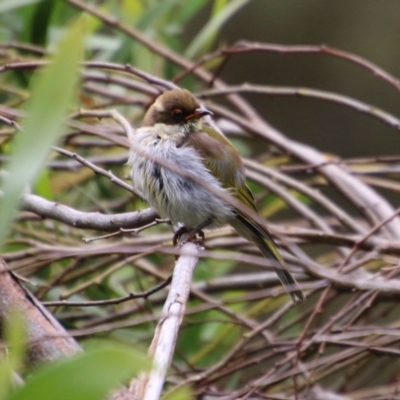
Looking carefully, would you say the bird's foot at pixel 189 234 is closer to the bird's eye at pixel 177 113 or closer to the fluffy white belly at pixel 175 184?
the fluffy white belly at pixel 175 184

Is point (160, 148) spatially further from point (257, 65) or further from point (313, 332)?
point (257, 65)

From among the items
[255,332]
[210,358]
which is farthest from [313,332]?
[210,358]

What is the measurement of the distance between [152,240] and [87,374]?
2530mm

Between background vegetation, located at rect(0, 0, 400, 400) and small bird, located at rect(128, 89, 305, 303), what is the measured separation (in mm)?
142

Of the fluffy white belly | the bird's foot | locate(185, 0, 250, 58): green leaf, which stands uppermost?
locate(185, 0, 250, 58): green leaf

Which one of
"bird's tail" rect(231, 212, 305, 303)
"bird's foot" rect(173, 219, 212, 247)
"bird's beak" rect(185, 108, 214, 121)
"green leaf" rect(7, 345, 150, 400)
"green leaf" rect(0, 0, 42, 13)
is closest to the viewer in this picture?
"green leaf" rect(7, 345, 150, 400)

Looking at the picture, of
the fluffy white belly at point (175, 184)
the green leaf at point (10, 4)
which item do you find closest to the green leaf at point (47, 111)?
the fluffy white belly at point (175, 184)

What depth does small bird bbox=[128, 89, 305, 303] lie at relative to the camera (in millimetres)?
3502

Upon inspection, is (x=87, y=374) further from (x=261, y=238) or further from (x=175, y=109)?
(x=175, y=109)

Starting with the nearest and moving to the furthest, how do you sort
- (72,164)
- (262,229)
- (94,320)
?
(262,229) → (94,320) → (72,164)

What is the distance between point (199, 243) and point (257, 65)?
6697mm

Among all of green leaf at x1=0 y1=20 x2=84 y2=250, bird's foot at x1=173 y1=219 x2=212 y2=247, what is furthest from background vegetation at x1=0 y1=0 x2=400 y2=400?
bird's foot at x1=173 y1=219 x2=212 y2=247

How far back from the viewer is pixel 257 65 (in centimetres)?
974

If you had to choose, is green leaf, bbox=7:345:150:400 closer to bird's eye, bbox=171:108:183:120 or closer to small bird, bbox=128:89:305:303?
small bird, bbox=128:89:305:303
